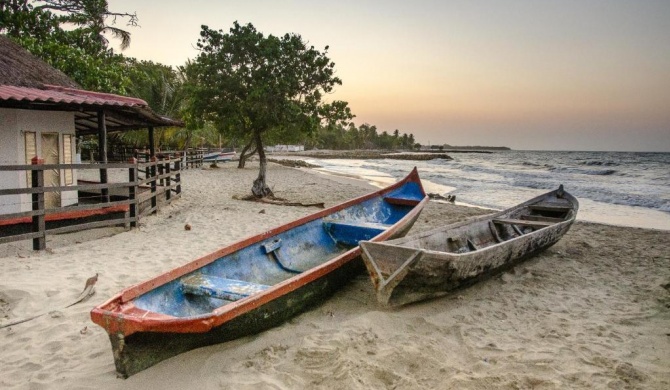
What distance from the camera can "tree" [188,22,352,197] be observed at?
11422 mm

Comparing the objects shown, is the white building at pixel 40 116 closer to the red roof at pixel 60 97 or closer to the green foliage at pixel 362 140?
the red roof at pixel 60 97

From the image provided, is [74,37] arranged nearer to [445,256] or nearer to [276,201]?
[276,201]

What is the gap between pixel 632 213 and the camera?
13.4 metres

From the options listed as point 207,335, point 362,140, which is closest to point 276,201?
point 207,335

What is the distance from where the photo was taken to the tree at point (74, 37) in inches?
569

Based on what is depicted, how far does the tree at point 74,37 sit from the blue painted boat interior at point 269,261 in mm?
12863

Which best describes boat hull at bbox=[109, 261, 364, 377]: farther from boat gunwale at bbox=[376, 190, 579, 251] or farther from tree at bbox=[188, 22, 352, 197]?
tree at bbox=[188, 22, 352, 197]

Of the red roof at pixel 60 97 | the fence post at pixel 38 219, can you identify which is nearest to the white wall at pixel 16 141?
the red roof at pixel 60 97

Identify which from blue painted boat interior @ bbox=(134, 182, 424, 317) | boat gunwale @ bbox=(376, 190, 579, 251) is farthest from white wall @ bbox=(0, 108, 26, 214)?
boat gunwale @ bbox=(376, 190, 579, 251)

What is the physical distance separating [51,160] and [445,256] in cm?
897

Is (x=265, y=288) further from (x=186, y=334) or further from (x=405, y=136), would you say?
(x=405, y=136)

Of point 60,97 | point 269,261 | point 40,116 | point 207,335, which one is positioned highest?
point 60,97

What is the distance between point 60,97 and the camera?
7125 mm

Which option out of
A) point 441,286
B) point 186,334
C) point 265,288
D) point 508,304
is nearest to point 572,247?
point 508,304
